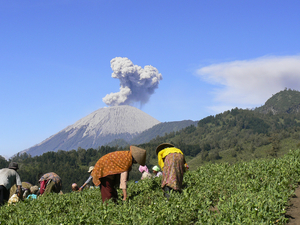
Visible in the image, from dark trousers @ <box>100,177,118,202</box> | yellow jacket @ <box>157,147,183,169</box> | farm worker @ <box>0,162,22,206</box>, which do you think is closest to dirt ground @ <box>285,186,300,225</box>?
yellow jacket @ <box>157,147,183,169</box>

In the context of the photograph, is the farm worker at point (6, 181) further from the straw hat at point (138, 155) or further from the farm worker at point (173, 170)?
the farm worker at point (173, 170)

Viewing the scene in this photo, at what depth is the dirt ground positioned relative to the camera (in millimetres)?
5445

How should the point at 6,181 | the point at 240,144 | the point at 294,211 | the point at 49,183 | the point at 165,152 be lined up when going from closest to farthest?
the point at 294,211 < the point at 165,152 < the point at 6,181 < the point at 49,183 < the point at 240,144

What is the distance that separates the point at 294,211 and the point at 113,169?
13.4ft

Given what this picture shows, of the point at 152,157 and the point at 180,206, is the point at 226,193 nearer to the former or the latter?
the point at 180,206

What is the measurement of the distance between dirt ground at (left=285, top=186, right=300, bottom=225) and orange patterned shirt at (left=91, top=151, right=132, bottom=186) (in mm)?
3619

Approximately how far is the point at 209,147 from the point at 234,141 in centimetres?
1414

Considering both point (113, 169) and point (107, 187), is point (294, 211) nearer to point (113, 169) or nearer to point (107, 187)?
point (113, 169)

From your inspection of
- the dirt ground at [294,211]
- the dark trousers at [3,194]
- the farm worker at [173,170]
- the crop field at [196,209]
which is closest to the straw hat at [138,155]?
the farm worker at [173,170]

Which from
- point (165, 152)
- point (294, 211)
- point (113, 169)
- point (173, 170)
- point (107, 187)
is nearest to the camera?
point (294, 211)

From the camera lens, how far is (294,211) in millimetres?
5977

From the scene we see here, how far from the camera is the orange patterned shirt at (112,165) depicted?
23.2 ft

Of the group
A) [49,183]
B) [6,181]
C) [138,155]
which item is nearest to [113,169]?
[138,155]

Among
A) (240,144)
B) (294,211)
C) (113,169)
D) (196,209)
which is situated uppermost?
(240,144)
